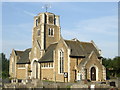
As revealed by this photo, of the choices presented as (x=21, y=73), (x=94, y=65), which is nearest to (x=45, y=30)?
(x=21, y=73)

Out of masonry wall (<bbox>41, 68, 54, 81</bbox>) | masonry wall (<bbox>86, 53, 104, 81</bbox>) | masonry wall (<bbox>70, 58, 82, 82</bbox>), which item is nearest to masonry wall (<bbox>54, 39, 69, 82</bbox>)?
masonry wall (<bbox>70, 58, 82, 82</bbox>)

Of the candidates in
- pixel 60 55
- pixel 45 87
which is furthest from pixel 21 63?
pixel 45 87

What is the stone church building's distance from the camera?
39.7m

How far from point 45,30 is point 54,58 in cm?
1169

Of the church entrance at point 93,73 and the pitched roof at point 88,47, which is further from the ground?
the pitched roof at point 88,47

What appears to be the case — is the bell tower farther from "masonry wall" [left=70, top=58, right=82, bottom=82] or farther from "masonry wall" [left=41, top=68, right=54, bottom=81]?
"masonry wall" [left=70, top=58, right=82, bottom=82]

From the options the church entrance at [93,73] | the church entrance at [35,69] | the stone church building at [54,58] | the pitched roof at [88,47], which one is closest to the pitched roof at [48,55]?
the stone church building at [54,58]

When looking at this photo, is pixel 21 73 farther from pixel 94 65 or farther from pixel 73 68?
pixel 94 65

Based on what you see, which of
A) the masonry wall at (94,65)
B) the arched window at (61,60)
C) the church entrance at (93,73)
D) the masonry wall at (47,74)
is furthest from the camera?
the masonry wall at (47,74)

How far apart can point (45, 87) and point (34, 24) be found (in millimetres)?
33812

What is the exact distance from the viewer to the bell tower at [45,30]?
51.9 meters

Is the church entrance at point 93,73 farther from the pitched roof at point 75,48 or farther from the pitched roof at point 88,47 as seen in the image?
the pitched roof at point 88,47

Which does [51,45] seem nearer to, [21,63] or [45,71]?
[45,71]

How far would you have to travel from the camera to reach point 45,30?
172 feet
